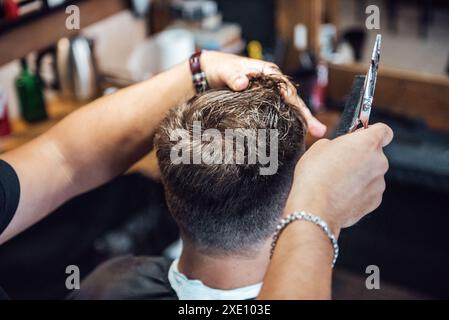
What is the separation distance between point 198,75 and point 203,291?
0.59 meters

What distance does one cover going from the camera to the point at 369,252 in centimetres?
276

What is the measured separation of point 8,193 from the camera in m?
1.52

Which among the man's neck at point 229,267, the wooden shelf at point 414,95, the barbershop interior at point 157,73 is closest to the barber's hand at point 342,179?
the man's neck at point 229,267

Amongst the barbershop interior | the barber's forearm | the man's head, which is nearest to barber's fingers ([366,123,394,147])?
the barber's forearm

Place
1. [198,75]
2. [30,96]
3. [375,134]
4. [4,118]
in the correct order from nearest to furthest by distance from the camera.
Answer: [375,134] → [198,75] → [4,118] → [30,96]

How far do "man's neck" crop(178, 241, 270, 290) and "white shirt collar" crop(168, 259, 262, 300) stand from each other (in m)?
0.01

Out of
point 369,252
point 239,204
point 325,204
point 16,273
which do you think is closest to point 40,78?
point 16,273

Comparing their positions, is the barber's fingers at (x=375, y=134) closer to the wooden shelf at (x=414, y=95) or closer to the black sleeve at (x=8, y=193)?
the black sleeve at (x=8, y=193)

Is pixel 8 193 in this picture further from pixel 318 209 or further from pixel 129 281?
pixel 318 209

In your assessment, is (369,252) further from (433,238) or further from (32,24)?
(32,24)

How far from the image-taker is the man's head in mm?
1340

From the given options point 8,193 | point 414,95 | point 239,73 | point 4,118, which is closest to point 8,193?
point 8,193

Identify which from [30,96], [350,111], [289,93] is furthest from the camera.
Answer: [30,96]

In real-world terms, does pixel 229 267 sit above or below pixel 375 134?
below
